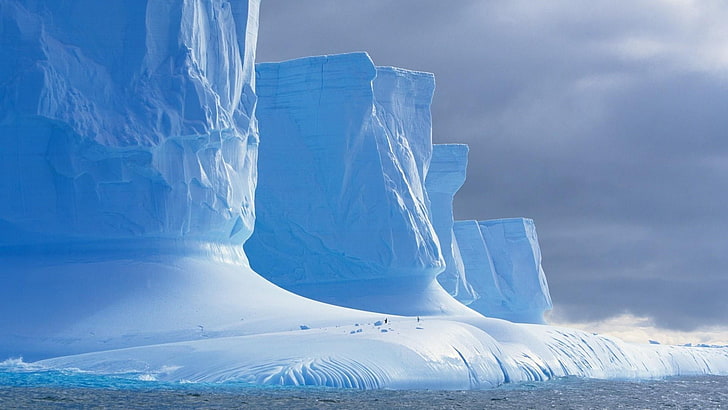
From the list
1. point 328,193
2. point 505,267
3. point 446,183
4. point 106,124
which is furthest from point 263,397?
point 505,267

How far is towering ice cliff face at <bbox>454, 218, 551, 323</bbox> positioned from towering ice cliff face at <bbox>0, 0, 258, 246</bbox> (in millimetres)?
24930

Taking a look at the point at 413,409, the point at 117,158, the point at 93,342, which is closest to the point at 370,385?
the point at 413,409

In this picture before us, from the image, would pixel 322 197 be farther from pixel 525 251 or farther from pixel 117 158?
pixel 525 251

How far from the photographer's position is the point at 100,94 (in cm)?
2195

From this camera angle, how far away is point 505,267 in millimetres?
49000

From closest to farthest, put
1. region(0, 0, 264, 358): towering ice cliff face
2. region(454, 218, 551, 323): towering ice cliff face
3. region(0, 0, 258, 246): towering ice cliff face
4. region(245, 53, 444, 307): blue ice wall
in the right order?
region(0, 0, 264, 358): towering ice cliff face
region(0, 0, 258, 246): towering ice cliff face
region(245, 53, 444, 307): blue ice wall
region(454, 218, 551, 323): towering ice cliff face

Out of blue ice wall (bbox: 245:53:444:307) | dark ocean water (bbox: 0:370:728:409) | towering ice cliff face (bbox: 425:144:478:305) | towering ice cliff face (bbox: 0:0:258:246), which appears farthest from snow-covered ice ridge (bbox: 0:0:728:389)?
towering ice cliff face (bbox: 425:144:478:305)

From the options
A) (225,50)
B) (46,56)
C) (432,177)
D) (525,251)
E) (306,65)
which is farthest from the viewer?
(525,251)

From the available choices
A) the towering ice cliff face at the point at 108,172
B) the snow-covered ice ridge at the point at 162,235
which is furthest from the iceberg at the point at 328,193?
the towering ice cliff face at the point at 108,172

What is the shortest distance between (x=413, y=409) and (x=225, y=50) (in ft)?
37.6

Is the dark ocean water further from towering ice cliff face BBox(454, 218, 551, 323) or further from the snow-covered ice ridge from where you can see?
towering ice cliff face BBox(454, 218, 551, 323)

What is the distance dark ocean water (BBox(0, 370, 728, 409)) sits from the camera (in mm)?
14945

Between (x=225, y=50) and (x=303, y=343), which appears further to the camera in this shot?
(x=225, y=50)

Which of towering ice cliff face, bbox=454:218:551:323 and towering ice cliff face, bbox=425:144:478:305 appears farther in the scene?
towering ice cliff face, bbox=454:218:551:323
